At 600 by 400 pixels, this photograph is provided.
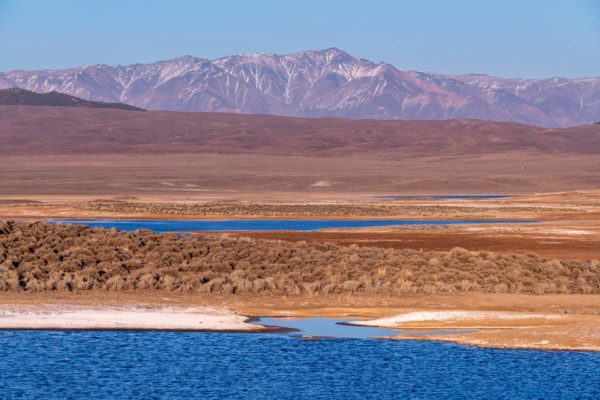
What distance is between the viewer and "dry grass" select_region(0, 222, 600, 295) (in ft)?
99.2

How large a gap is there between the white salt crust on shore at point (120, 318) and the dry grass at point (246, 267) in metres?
3.71

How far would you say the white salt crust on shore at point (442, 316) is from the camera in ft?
80.2

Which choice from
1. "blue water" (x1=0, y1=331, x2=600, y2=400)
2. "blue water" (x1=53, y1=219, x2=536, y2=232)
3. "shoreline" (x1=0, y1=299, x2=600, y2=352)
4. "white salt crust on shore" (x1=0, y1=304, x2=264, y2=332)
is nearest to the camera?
"blue water" (x1=0, y1=331, x2=600, y2=400)

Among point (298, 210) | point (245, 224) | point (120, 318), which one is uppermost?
point (120, 318)

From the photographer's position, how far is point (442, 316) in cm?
2509

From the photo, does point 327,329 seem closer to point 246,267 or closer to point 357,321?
point 357,321

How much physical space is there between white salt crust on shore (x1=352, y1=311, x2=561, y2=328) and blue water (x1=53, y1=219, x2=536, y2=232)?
31802mm

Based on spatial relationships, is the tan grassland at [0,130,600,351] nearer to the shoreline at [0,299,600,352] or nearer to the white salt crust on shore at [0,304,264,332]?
the shoreline at [0,299,600,352]

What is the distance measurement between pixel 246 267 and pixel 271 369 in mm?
13935

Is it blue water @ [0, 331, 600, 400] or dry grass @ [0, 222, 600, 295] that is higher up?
dry grass @ [0, 222, 600, 295]

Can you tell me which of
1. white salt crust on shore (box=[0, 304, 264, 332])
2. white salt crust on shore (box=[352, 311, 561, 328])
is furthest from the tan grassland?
white salt crust on shore (box=[0, 304, 264, 332])

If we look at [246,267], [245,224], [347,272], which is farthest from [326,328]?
[245,224]

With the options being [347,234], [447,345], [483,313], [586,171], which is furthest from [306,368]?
[586,171]

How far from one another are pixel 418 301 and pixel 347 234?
25.2m
